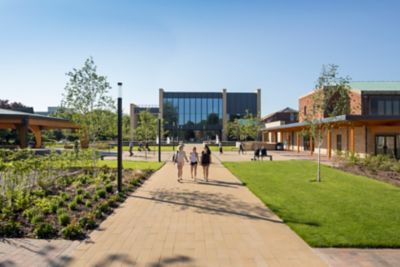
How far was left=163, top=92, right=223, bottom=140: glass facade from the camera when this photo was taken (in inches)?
2849

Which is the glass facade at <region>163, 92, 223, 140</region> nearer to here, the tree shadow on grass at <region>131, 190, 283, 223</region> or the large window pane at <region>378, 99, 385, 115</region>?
the large window pane at <region>378, 99, 385, 115</region>

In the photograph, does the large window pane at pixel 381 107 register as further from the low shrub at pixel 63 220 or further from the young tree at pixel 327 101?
the low shrub at pixel 63 220

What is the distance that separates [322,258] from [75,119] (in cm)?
1140

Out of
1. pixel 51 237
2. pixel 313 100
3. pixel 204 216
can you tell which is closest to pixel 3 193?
pixel 51 237

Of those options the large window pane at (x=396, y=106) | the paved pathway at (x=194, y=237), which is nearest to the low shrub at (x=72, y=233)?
the paved pathway at (x=194, y=237)

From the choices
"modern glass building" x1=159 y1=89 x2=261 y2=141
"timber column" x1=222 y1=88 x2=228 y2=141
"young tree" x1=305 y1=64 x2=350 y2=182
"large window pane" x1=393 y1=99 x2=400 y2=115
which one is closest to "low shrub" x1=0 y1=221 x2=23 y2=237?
"young tree" x1=305 y1=64 x2=350 y2=182

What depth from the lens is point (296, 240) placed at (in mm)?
6016

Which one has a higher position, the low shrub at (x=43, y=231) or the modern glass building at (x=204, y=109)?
the modern glass building at (x=204, y=109)

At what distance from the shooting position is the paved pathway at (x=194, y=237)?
5094 mm

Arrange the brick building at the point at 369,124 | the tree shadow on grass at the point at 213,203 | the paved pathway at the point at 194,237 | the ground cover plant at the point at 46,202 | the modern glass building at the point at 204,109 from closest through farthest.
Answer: the paved pathway at the point at 194,237 < the ground cover plant at the point at 46,202 < the tree shadow on grass at the point at 213,203 < the brick building at the point at 369,124 < the modern glass building at the point at 204,109

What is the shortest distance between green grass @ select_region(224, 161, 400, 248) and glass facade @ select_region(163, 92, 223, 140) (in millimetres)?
58584

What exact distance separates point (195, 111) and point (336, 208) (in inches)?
2544

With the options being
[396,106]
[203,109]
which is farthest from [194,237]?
[203,109]

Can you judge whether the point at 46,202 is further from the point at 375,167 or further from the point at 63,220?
the point at 375,167
